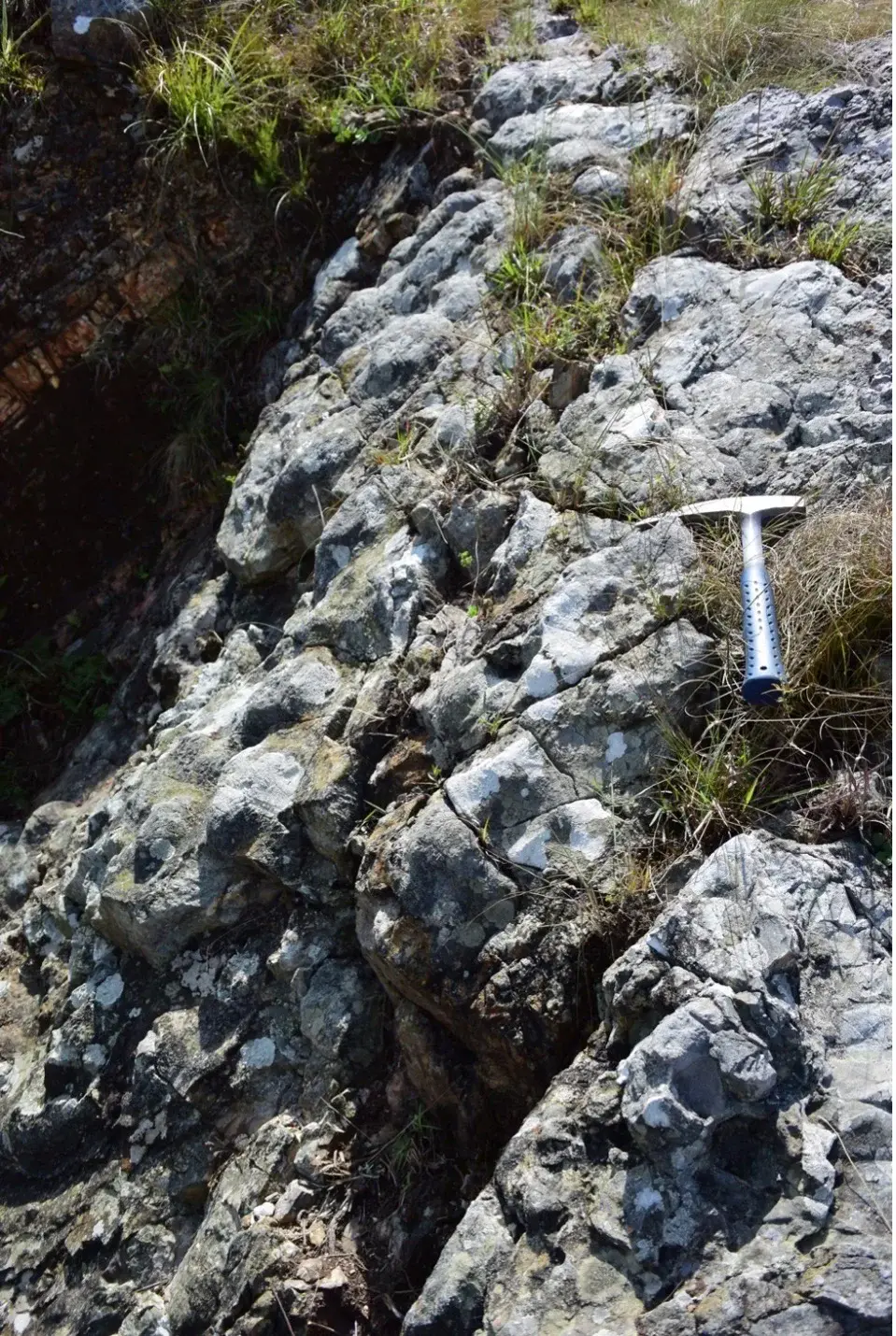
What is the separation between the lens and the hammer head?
2584 mm

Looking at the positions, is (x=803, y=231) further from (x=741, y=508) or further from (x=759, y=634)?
(x=759, y=634)

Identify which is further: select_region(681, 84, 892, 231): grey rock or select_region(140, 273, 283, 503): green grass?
select_region(140, 273, 283, 503): green grass

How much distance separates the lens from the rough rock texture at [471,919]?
1.88 m

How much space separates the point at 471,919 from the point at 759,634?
0.87m

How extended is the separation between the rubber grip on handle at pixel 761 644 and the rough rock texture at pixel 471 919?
121mm

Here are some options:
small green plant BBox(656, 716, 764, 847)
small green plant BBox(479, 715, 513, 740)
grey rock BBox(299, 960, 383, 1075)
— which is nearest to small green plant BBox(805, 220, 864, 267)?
small green plant BBox(656, 716, 764, 847)

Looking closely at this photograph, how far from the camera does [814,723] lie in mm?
2287

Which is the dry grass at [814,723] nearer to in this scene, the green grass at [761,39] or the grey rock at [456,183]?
the green grass at [761,39]

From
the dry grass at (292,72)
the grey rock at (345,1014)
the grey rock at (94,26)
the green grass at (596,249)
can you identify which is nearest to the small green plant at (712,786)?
the grey rock at (345,1014)

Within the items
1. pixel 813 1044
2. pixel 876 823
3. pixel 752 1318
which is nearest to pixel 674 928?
pixel 813 1044

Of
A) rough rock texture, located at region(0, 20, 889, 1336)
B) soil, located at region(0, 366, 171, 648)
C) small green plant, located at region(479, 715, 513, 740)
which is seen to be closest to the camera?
rough rock texture, located at region(0, 20, 889, 1336)

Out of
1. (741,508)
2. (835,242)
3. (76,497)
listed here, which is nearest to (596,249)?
(835,242)

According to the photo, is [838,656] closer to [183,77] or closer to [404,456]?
[404,456]

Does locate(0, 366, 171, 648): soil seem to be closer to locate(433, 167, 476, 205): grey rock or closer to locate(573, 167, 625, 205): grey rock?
locate(433, 167, 476, 205): grey rock
